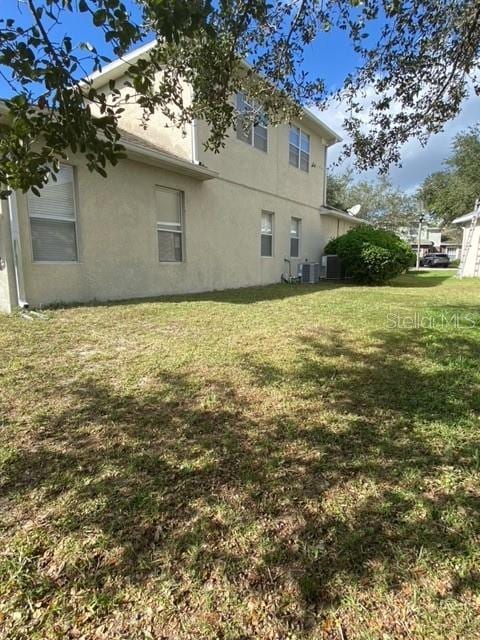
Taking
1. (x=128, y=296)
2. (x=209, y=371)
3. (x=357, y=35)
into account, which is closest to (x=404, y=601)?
(x=209, y=371)

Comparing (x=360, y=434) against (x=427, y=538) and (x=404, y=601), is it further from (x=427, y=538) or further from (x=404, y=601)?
(x=404, y=601)

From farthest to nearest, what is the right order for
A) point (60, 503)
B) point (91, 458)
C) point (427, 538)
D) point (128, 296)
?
point (128, 296) < point (91, 458) < point (60, 503) < point (427, 538)

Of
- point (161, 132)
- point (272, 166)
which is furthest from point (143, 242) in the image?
point (272, 166)

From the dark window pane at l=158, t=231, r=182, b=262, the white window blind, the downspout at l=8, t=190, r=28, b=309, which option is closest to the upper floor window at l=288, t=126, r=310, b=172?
the white window blind

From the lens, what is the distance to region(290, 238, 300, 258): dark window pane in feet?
44.7

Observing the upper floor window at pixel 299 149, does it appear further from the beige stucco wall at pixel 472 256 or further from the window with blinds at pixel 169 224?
the beige stucco wall at pixel 472 256

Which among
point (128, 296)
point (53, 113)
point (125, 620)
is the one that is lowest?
point (125, 620)

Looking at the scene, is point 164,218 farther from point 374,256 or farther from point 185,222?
point 374,256

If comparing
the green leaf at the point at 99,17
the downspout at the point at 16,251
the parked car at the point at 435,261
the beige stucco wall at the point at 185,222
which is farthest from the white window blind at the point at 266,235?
the parked car at the point at 435,261

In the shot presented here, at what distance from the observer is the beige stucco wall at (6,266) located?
5723mm

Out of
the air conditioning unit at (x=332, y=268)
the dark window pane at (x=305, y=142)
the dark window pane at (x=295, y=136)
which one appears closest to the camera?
the dark window pane at (x=295, y=136)

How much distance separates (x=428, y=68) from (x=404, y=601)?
523cm

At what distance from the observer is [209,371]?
144 inches

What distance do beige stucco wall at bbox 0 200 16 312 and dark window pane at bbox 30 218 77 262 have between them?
44 centimetres
